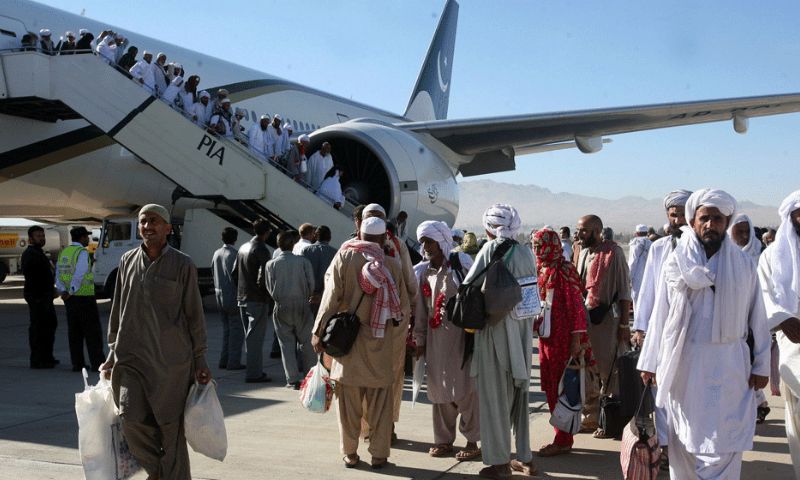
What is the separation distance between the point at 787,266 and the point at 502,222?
1533mm

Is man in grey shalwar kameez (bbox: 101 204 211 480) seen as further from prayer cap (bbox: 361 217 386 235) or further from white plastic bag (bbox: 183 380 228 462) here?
prayer cap (bbox: 361 217 386 235)

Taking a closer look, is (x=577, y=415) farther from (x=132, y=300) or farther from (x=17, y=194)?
(x=17, y=194)

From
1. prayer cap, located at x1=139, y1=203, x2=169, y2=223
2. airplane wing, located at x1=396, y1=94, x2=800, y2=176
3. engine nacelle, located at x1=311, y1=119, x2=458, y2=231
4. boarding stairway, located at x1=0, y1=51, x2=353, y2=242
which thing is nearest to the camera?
prayer cap, located at x1=139, y1=203, x2=169, y2=223

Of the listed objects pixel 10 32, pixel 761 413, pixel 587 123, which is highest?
pixel 10 32

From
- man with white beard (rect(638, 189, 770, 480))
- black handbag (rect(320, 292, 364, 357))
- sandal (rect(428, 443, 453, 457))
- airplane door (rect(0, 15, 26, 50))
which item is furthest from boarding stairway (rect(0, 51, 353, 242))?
man with white beard (rect(638, 189, 770, 480))

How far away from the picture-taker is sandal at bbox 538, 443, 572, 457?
5.41m

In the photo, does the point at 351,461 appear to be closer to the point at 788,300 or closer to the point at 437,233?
the point at 437,233

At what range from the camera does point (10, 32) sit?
36.5ft

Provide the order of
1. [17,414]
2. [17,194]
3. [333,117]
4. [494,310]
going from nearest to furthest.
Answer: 1. [494,310]
2. [17,414]
3. [17,194]
4. [333,117]

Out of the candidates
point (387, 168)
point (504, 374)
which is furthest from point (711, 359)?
point (387, 168)

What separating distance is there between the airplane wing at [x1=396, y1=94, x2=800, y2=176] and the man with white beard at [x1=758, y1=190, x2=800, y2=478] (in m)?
9.93

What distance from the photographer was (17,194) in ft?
41.0

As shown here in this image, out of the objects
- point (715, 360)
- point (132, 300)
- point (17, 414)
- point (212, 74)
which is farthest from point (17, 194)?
point (715, 360)

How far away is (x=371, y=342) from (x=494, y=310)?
31.7 inches
